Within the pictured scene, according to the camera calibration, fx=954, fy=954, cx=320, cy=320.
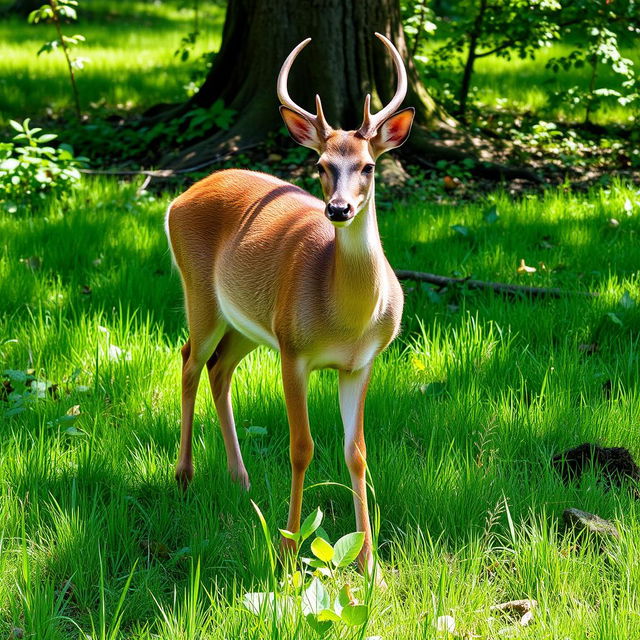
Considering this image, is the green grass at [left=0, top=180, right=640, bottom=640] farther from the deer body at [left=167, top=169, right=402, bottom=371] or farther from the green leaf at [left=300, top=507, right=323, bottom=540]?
the deer body at [left=167, top=169, right=402, bottom=371]

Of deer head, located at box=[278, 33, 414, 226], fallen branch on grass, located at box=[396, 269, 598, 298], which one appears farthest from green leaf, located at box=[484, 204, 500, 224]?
deer head, located at box=[278, 33, 414, 226]

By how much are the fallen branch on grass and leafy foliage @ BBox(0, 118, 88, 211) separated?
246 cm

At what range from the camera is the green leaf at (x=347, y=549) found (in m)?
2.14

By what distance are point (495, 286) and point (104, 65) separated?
7508 mm

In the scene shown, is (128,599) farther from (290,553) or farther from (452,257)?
(452,257)

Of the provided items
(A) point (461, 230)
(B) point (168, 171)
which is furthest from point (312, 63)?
(A) point (461, 230)

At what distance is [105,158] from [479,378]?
184 inches

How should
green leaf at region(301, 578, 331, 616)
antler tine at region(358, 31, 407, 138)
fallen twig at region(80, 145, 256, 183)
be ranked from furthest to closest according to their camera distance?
fallen twig at region(80, 145, 256, 183), antler tine at region(358, 31, 407, 138), green leaf at region(301, 578, 331, 616)

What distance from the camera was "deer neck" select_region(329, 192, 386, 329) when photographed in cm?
259

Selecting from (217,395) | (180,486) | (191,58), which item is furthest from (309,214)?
(191,58)

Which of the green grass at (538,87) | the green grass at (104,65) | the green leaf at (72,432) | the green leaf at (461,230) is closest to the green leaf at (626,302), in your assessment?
the green leaf at (461,230)

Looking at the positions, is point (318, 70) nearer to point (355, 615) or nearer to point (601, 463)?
point (601, 463)

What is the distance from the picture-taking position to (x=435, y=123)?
7352 mm

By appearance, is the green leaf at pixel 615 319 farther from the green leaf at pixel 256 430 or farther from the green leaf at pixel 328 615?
the green leaf at pixel 328 615
